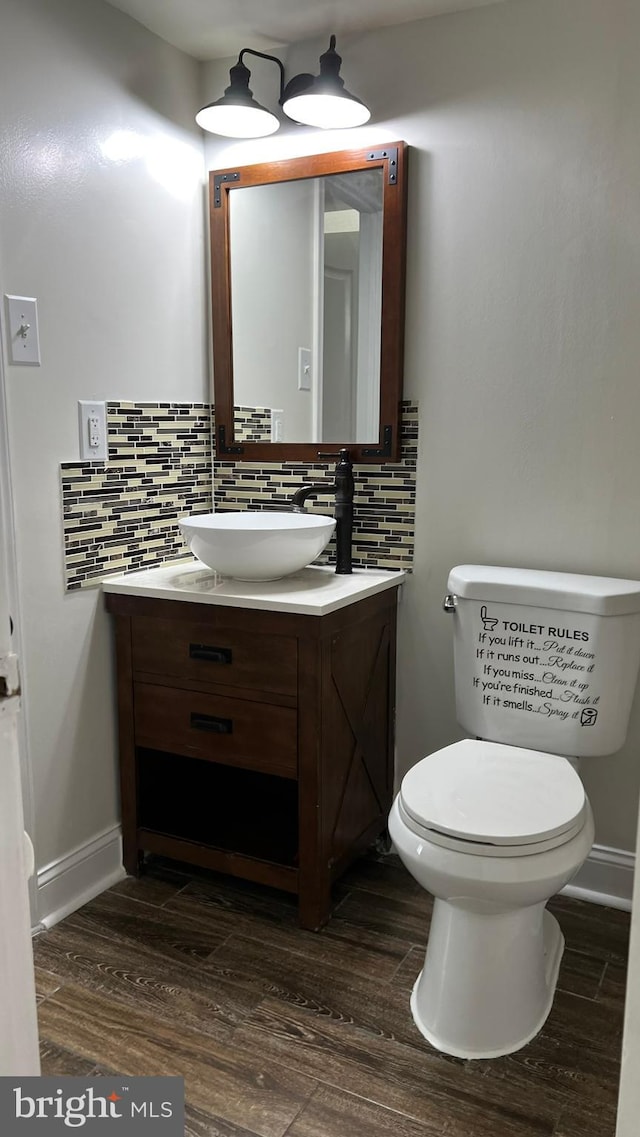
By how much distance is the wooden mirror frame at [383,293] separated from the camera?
2.10 metres

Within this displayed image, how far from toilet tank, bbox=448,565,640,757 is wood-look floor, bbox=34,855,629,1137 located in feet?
1.66

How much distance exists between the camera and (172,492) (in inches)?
91.7

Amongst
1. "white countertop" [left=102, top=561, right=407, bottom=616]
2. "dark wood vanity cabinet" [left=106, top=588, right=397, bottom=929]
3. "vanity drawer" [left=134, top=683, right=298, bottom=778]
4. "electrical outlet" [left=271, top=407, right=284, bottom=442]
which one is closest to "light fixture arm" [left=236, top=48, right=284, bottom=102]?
"electrical outlet" [left=271, top=407, right=284, bottom=442]

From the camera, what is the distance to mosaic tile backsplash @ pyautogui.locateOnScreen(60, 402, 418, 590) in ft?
6.65

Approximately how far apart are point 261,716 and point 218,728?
0.13 m

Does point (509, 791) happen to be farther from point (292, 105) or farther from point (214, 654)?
point (292, 105)

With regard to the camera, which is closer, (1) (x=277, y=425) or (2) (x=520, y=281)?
(2) (x=520, y=281)

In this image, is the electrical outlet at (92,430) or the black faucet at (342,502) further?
the black faucet at (342,502)

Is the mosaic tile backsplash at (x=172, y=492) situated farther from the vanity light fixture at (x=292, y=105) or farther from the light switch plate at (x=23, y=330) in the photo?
the vanity light fixture at (x=292, y=105)

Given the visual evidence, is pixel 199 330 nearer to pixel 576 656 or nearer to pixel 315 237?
pixel 315 237

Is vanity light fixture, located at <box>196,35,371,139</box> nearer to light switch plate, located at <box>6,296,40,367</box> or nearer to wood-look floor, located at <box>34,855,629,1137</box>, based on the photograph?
light switch plate, located at <box>6,296,40,367</box>

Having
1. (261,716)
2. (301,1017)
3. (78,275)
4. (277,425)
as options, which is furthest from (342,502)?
(301,1017)

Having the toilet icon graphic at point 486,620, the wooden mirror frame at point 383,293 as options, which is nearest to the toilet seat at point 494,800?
the toilet icon graphic at point 486,620

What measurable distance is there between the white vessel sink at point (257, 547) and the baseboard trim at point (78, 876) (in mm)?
781
